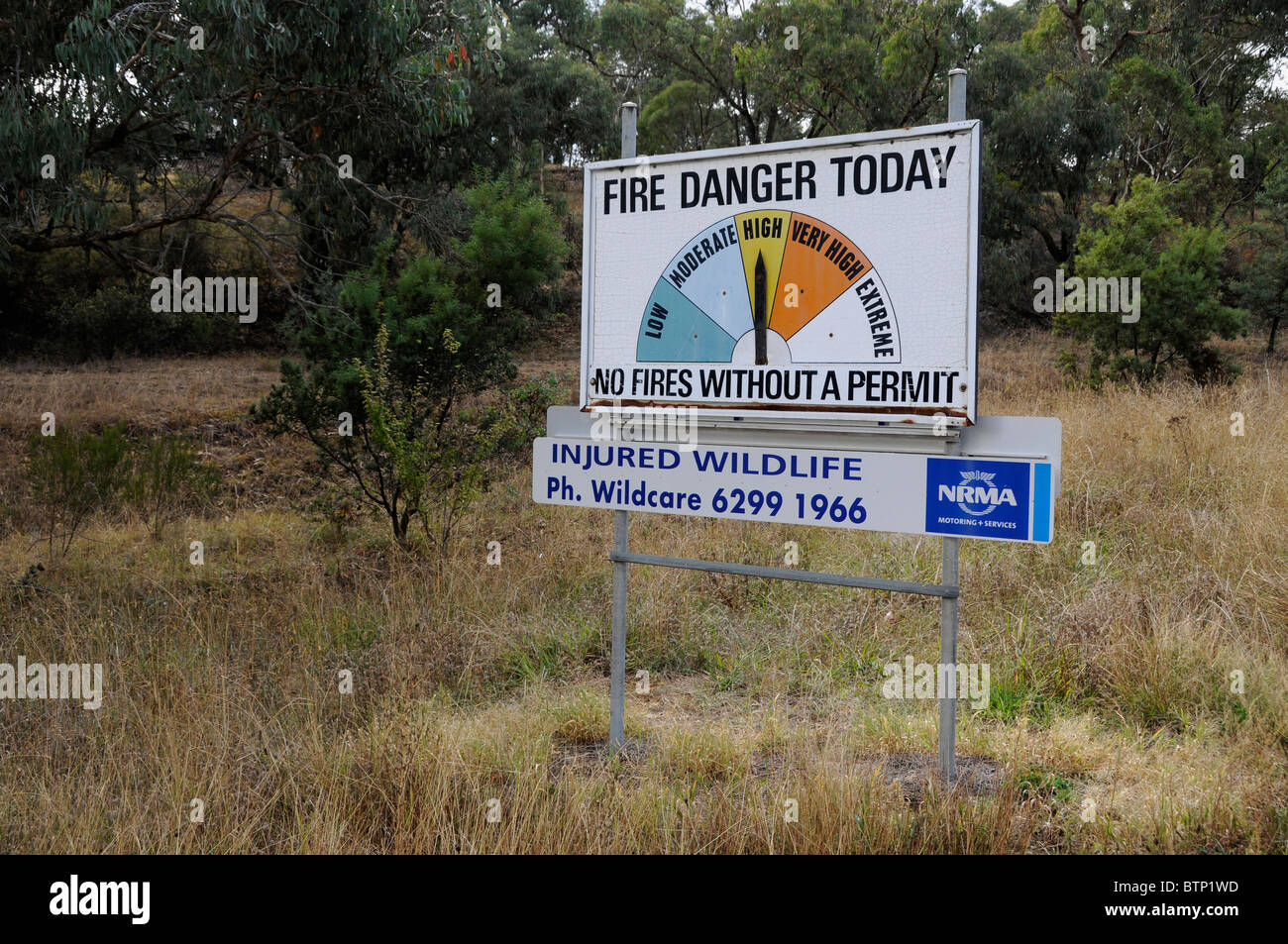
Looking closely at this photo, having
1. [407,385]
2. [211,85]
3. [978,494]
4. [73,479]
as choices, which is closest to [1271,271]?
[407,385]

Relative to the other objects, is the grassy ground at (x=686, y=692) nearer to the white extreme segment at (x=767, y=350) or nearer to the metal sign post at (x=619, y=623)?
the metal sign post at (x=619, y=623)

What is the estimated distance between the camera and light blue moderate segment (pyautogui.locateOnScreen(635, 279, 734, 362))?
3.93 metres

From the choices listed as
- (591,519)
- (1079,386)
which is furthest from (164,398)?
(1079,386)

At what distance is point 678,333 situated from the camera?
4031 millimetres

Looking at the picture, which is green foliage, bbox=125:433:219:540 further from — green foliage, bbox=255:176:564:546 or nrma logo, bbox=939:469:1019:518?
nrma logo, bbox=939:469:1019:518

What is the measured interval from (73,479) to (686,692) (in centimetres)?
629

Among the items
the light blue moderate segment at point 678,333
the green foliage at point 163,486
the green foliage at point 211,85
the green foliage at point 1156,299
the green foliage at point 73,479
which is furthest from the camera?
the green foliage at point 1156,299

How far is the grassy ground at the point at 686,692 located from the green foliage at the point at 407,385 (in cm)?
52

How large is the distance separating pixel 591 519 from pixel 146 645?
12.1 ft

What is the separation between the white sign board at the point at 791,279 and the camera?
136 inches

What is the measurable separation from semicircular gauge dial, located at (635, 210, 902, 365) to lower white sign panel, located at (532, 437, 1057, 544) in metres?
0.38

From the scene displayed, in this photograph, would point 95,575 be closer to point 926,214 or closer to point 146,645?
point 146,645

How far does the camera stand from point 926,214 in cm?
349

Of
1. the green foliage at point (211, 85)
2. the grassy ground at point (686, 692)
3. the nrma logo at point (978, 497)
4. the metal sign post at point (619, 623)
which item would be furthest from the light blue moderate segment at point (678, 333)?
the green foliage at point (211, 85)
